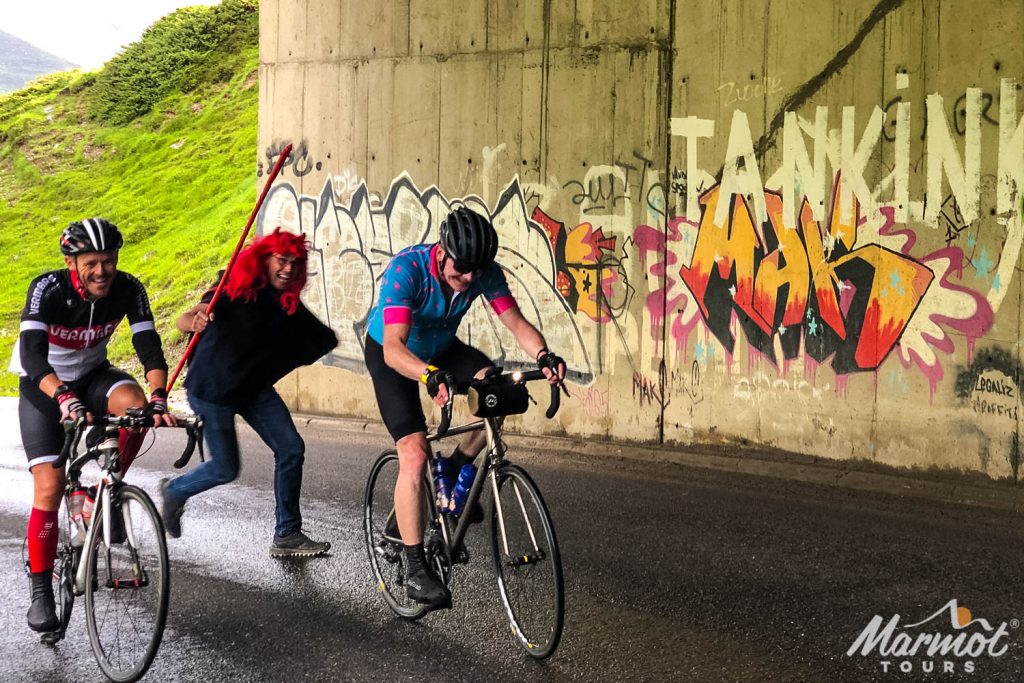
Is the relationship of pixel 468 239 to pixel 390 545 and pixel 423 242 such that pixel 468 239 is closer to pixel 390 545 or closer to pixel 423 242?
pixel 390 545

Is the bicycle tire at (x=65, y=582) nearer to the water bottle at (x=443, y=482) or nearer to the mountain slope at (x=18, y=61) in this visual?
the water bottle at (x=443, y=482)

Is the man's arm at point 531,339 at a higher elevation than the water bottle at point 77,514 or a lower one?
higher

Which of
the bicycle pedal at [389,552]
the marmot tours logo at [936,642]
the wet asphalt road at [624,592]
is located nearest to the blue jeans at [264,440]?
the wet asphalt road at [624,592]

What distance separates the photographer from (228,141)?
2759 centimetres

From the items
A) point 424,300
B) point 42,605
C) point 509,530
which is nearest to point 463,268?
point 424,300

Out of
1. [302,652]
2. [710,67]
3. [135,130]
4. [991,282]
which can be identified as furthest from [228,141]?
[302,652]

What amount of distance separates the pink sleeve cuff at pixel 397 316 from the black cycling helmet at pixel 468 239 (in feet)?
1.10

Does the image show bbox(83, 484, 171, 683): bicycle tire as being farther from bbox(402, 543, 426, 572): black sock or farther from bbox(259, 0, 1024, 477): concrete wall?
bbox(259, 0, 1024, 477): concrete wall

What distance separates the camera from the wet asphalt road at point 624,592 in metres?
4.52

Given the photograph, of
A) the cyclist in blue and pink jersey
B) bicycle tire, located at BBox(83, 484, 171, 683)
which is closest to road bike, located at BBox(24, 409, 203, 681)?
bicycle tire, located at BBox(83, 484, 171, 683)

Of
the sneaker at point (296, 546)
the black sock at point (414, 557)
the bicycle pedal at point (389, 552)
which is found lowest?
the sneaker at point (296, 546)

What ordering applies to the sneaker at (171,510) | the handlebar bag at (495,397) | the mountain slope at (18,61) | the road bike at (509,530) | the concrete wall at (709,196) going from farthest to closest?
1. the mountain slope at (18,61)
2. the concrete wall at (709,196)
3. the sneaker at (171,510)
4. the handlebar bag at (495,397)
5. the road bike at (509,530)

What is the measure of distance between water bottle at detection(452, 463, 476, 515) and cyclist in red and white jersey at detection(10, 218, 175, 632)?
1.33 m

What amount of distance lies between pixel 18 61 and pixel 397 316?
20943 centimetres
